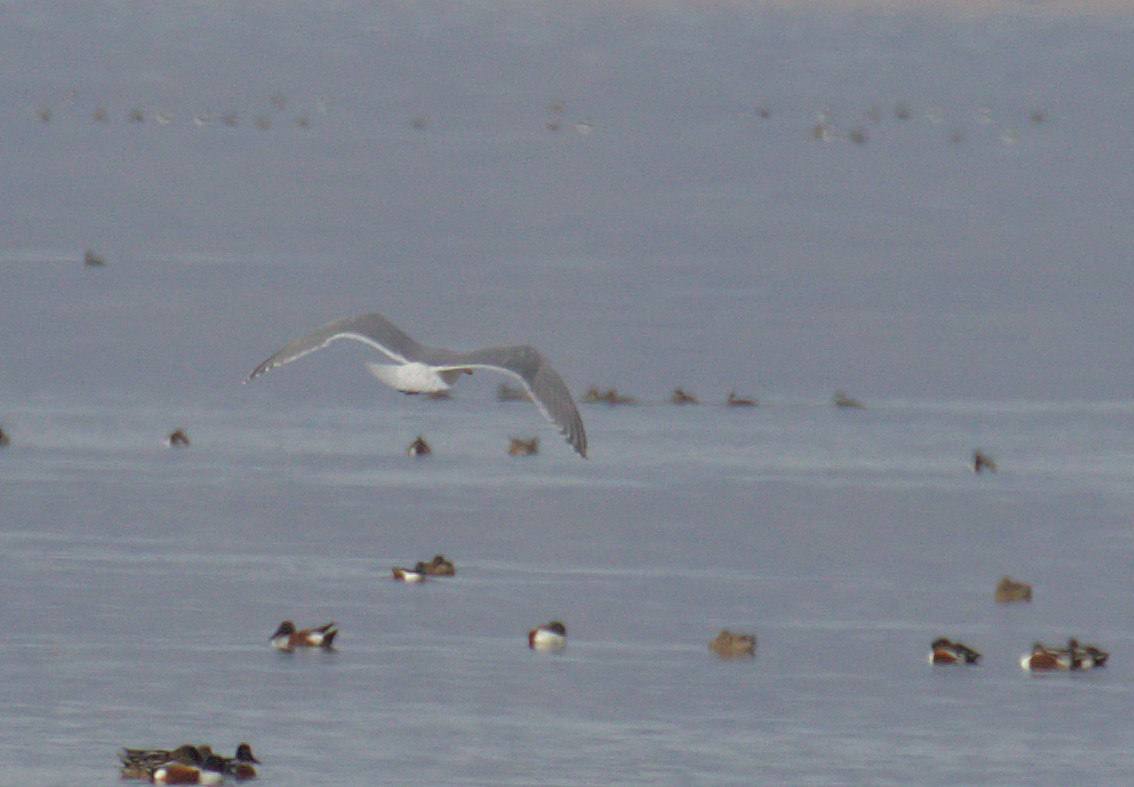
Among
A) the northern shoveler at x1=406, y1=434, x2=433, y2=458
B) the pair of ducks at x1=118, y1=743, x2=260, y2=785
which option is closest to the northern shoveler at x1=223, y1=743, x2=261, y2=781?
the pair of ducks at x1=118, y1=743, x2=260, y2=785

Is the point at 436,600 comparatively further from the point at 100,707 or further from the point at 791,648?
the point at 100,707

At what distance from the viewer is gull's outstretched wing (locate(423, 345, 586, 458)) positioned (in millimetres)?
17328

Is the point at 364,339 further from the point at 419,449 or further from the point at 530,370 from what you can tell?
the point at 419,449

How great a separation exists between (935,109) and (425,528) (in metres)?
70.2

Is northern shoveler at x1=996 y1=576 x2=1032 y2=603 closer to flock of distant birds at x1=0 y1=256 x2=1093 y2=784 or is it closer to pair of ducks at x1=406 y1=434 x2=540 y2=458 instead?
flock of distant birds at x1=0 y1=256 x2=1093 y2=784

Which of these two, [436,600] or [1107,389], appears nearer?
[436,600]

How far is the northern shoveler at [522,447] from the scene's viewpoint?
26.1 m

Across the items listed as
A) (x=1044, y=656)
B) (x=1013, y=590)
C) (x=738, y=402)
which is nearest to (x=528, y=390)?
(x=1044, y=656)

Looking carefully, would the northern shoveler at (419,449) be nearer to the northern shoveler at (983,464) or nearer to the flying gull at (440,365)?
the northern shoveler at (983,464)

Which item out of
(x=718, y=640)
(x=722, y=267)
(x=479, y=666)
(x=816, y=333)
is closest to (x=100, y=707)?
(x=479, y=666)

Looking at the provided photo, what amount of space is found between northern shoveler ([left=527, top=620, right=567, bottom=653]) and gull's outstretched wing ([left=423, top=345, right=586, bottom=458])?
50.6 inches

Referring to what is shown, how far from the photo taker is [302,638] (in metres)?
17.3

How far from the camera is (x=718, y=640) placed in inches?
685

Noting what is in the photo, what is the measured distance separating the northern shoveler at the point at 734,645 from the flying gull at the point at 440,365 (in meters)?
1.55
